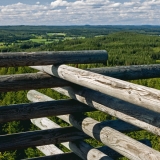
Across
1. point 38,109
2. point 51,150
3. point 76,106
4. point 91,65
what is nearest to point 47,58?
point 38,109

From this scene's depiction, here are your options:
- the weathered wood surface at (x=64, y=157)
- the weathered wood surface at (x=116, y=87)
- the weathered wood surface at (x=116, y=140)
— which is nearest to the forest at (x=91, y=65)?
the weathered wood surface at (x=64, y=157)

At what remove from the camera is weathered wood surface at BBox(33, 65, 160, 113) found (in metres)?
2.47

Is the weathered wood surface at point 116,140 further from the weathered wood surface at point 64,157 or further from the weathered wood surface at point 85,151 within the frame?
the weathered wood surface at point 64,157

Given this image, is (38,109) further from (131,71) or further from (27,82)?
(131,71)

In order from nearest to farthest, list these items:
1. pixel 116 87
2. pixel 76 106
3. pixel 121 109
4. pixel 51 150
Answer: pixel 116 87, pixel 121 109, pixel 76 106, pixel 51 150

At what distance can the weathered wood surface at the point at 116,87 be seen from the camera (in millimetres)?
2467

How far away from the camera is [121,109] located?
338 cm

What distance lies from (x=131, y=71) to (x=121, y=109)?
1061mm

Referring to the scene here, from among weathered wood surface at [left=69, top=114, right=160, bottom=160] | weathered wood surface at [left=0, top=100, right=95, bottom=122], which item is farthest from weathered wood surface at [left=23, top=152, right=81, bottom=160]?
weathered wood surface at [left=0, top=100, right=95, bottom=122]

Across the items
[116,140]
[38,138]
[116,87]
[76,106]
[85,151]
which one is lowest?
[85,151]

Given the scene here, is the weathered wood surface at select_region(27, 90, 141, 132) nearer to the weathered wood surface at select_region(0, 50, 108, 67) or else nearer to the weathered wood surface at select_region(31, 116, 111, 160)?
the weathered wood surface at select_region(31, 116, 111, 160)

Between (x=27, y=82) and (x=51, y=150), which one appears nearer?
(x=27, y=82)

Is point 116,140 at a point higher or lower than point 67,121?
higher

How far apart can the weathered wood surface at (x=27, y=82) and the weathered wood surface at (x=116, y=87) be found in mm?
154
